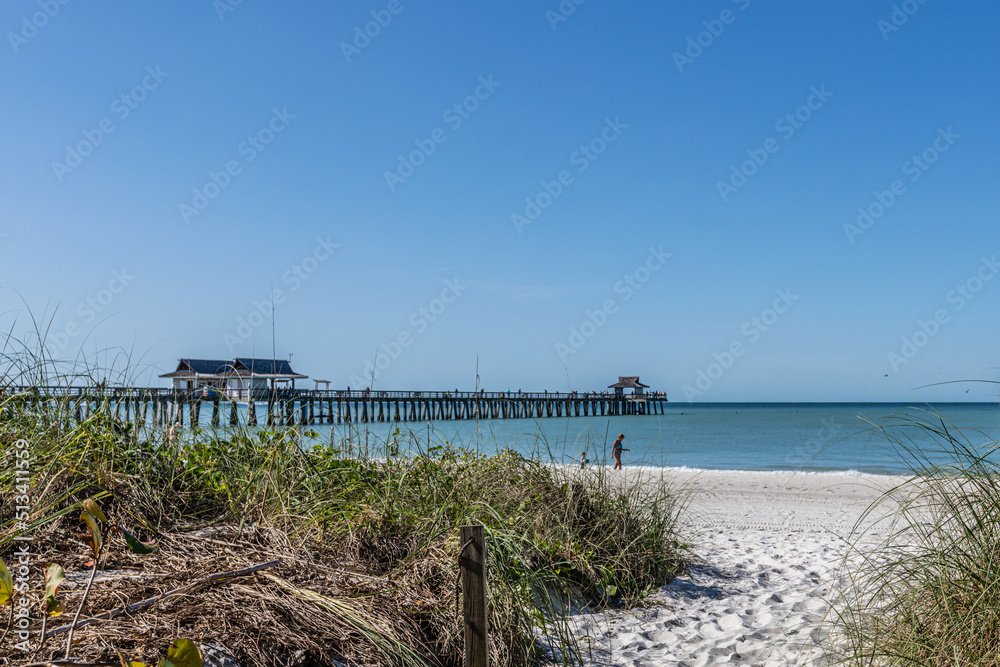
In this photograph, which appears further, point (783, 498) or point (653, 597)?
point (783, 498)

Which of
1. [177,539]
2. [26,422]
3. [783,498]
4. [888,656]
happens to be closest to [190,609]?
[177,539]

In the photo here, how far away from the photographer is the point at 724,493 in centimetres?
1437

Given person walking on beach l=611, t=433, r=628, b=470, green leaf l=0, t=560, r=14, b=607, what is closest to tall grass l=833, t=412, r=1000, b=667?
green leaf l=0, t=560, r=14, b=607

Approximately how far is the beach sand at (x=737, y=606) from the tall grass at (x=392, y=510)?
26cm

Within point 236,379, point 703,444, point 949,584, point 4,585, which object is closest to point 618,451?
point 236,379

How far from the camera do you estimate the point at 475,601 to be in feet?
9.07

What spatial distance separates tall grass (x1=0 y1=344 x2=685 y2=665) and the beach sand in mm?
263

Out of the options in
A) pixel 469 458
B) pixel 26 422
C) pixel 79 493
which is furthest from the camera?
pixel 469 458

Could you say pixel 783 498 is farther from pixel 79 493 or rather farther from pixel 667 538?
pixel 79 493

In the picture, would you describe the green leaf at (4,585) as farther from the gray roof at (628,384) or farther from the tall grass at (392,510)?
the gray roof at (628,384)

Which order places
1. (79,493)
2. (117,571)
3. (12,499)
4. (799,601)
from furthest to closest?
(799,601) < (79,493) < (12,499) < (117,571)

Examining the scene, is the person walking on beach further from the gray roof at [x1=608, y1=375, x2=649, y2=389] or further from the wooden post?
the gray roof at [x1=608, y1=375, x2=649, y2=389]

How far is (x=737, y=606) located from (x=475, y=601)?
10.3 feet

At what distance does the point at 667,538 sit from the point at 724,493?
364 inches
